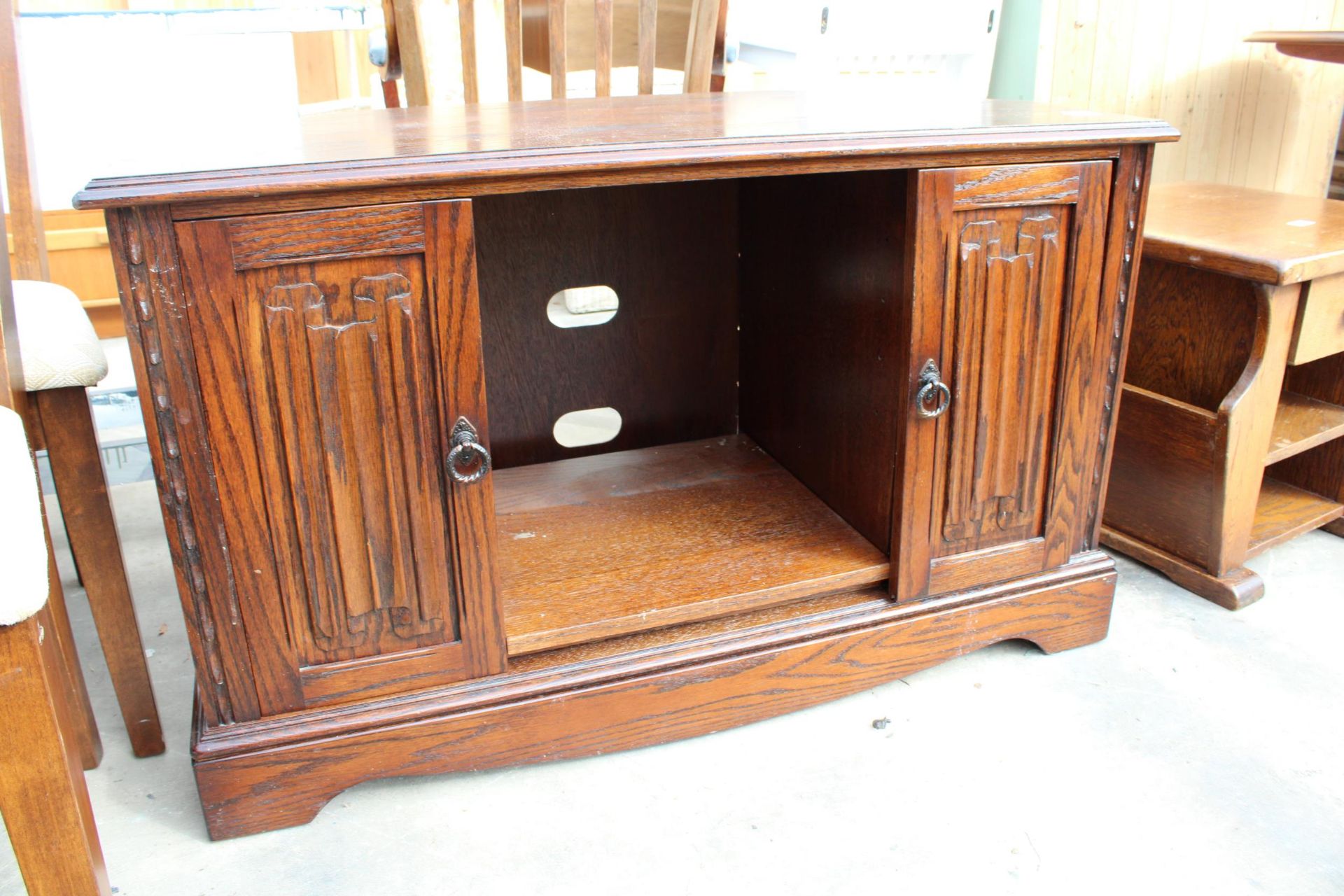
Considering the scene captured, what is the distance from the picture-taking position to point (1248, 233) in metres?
1.58

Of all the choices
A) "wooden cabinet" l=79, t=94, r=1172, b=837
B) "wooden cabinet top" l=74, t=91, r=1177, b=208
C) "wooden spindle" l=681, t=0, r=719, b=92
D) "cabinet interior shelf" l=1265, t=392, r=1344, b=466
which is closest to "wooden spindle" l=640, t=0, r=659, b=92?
"wooden spindle" l=681, t=0, r=719, b=92

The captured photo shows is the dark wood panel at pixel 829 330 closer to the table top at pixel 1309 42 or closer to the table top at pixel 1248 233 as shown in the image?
the table top at pixel 1248 233

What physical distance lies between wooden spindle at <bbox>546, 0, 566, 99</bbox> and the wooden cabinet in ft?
0.93

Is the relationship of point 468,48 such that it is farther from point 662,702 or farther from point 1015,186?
point 662,702

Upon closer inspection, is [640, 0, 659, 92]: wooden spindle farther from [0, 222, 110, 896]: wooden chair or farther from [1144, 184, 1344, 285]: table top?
[0, 222, 110, 896]: wooden chair

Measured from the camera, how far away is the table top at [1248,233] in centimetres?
143

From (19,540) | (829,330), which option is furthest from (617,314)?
(19,540)

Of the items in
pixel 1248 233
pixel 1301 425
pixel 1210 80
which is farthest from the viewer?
pixel 1210 80

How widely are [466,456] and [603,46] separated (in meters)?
1.08

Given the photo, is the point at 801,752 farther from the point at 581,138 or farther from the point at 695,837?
the point at 581,138

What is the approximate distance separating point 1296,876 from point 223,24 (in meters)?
2.37

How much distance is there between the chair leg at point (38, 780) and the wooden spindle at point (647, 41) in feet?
4.60

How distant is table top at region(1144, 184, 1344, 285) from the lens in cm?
143

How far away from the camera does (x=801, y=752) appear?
1310 millimetres
